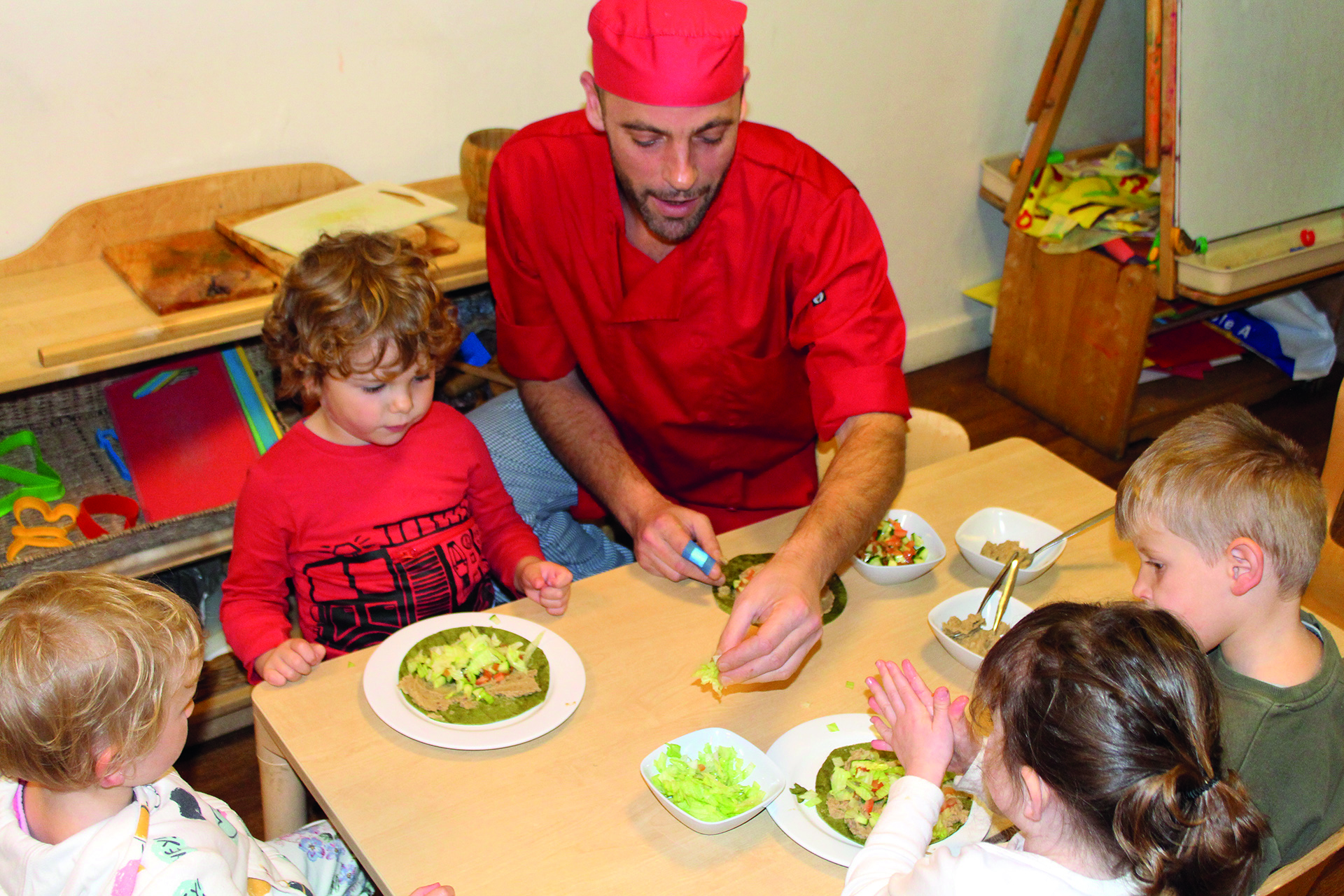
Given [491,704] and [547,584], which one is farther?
[547,584]

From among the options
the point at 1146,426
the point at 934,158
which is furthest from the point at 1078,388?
the point at 934,158

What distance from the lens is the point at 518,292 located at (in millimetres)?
2057

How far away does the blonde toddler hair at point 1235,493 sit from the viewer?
1324mm

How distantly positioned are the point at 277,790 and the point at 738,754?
621mm

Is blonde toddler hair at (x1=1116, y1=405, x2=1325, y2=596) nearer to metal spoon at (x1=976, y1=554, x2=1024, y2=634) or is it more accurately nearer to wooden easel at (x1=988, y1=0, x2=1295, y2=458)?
metal spoon at (x1=976, y1=554, x2=1024, y2=634)

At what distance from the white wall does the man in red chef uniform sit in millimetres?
707

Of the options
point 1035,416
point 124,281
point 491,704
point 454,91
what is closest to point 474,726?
point 491,704

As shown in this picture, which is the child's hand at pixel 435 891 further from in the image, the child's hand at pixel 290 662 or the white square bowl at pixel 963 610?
the white square bowl at pixel 963 610

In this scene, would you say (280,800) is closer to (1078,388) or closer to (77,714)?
(77,714)

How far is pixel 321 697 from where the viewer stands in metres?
1.39

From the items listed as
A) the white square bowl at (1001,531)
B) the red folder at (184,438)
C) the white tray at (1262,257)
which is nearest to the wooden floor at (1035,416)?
the white tray at (1262,257)

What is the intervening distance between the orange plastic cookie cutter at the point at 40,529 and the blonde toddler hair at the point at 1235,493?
1.75m

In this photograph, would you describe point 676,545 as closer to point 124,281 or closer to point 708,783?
point 708,783

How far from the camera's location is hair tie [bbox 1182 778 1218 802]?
1012mm
